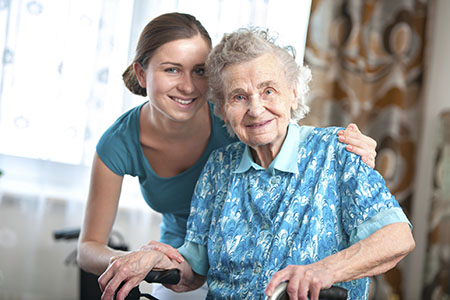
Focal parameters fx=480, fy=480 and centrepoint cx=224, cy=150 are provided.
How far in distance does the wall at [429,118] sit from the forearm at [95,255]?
7.78 ft

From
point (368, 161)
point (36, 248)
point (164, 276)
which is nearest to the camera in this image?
point (368, 161)

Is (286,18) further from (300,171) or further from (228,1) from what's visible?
(300,171)

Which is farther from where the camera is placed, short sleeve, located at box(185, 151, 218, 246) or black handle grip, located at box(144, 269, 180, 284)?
short sleeve, located at box(185, 151, 218, 246)

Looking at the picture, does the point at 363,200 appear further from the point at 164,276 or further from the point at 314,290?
the point at 164,276

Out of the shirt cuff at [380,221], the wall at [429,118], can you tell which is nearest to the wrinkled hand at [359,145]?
the shirt cuff at [380,221]

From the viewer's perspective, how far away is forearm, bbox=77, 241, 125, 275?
1.68 metres

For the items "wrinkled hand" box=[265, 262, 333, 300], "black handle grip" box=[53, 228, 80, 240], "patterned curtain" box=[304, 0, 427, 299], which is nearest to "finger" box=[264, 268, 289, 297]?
"wrinkled hand" box=[265, 262, 333, 300]

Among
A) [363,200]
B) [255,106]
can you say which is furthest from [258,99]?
[363,200]

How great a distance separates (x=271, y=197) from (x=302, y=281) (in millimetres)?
405

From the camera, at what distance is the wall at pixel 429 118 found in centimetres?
331

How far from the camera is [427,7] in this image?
3.31 meters

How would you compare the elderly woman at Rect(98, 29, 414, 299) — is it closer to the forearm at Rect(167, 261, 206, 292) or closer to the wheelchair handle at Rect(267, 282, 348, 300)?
the forearm at Rect(167, 261, 206, 292)

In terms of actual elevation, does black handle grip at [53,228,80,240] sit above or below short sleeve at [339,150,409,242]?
below

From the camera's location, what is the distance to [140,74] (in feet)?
5.77
